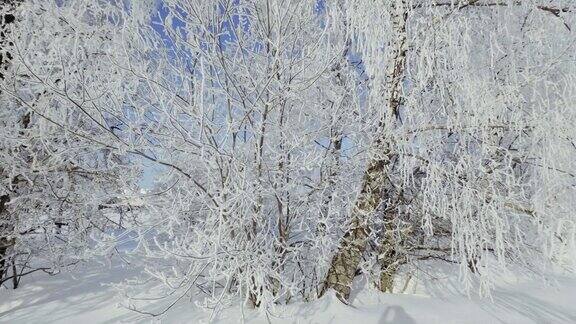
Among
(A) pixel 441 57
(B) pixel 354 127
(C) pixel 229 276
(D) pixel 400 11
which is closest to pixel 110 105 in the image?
(C) pixel 229 276

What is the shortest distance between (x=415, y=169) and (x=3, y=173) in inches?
225

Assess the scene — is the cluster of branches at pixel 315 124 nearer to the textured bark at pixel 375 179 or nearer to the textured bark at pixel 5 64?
the textured bark at pixel 375 179

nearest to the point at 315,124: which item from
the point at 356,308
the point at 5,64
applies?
the point at 356,308

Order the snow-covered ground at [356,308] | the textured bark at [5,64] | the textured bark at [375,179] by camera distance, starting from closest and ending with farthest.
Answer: the textured bark at [375,179] → the snow-covered ground at [356,308] → the textured bark at [5,64]

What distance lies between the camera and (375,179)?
4.81 metres

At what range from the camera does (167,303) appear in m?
5.40

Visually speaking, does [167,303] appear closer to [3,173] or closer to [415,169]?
[3,173]

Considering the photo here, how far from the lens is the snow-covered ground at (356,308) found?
4613mm

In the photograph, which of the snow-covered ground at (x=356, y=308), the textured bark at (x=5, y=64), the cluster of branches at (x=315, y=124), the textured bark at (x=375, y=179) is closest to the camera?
the cluster of branches at (x=315, y=124)

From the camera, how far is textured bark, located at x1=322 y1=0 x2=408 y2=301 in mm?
4477

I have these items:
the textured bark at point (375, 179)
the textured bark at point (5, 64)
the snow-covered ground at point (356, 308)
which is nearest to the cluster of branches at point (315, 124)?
the textured bark at point (375, 179)

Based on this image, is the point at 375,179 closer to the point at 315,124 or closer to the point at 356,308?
the point at 315,124

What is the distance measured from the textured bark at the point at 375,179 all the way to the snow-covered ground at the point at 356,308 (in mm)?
320

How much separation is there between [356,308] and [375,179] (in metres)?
1.57
